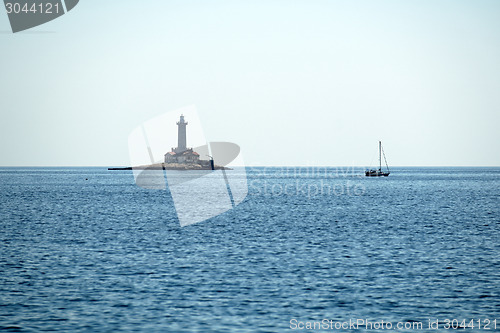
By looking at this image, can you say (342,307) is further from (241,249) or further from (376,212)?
(376,212)

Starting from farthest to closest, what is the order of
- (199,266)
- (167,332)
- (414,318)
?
(199,266) < (414,318) < (167,332)

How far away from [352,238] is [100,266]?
2101 centimetres

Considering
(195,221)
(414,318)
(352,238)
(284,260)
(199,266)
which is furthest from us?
(195,221)

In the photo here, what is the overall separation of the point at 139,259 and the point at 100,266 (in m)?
2.82

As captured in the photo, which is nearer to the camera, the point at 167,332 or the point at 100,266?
the point at 167,332

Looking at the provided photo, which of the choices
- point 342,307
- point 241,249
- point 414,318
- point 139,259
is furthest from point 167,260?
point 414,318

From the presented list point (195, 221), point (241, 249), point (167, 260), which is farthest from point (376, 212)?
point (167, 260)

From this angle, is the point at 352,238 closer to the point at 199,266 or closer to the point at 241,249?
the point at 241,249

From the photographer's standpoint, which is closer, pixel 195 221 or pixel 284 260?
pixel 284 260

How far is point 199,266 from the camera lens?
31.7 m

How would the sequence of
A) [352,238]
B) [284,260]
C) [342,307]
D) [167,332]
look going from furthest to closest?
[352,238], [284,260], [342,307], [167,332]

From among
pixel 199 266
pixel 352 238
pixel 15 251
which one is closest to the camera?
pixel 199 266

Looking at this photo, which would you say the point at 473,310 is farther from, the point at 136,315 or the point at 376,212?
the point at 376,212

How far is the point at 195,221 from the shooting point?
59438mm
